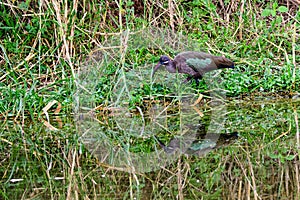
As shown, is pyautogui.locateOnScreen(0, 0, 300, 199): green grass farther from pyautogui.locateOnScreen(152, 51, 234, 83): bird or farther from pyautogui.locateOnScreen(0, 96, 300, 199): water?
pyautogui.locateOnScreen(152, 51, 234, 83): bird

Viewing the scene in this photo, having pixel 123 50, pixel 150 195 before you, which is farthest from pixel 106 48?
pixel 150 195

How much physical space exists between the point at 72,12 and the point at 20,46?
2.33ft

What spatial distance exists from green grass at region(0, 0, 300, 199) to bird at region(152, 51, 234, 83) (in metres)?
0.15

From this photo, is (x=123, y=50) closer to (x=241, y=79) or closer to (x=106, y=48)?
(x=106, y=48)

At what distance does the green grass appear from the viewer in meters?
2.84

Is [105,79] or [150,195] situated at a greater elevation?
[150,195]

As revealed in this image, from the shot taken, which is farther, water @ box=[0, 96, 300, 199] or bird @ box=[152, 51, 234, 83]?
bird @ box=[152, 51, 234, 83]

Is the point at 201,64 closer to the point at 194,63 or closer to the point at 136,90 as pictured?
the point at 194,63

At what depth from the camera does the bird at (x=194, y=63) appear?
4758 mm

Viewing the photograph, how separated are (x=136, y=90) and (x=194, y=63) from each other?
20.7 inches

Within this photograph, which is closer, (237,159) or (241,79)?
(237,159)

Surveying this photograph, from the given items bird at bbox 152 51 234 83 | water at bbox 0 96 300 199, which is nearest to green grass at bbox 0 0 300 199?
water at bbox 0 96 300 199

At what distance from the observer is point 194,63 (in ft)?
15.6

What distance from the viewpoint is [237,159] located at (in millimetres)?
3139
